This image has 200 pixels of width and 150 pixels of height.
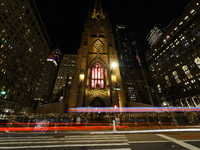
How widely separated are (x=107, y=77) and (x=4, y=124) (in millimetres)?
23183

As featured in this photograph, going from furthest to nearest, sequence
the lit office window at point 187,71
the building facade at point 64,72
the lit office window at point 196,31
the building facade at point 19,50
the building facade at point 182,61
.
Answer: the building facade at point 64,72 < the lit office window at point 187,71 < the lit office window at point 196,31 < the building facade at point 182,61 < the building facade at point 19,50

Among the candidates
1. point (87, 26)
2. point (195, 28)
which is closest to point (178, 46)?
point (195, 28)

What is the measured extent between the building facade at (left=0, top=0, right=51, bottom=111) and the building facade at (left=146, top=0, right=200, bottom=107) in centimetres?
6776

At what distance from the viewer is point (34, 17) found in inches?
2179

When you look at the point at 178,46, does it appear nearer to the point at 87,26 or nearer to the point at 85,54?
the point at 87,26

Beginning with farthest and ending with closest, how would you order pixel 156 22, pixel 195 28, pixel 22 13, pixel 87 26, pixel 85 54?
pixel 156 22 < pixel 195 28 < pixel 22 13 < pixel 87 26 < pixel 85 54

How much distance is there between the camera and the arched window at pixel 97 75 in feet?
92.0

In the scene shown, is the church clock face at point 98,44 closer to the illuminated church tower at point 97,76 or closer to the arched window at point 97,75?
the illuminated church tower at point 97,76

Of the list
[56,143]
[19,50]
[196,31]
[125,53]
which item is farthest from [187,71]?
[19,50]

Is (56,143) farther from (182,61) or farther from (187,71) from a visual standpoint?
(182,61)

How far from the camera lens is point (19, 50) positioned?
44406mm

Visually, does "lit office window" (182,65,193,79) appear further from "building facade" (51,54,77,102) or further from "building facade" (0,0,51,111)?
"building facade" (0,0,51,111)

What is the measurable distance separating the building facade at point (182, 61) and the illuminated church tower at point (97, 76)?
28.9 m

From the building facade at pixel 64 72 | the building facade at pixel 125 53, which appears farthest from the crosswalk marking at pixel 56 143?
the building facade at pixel 125 53
